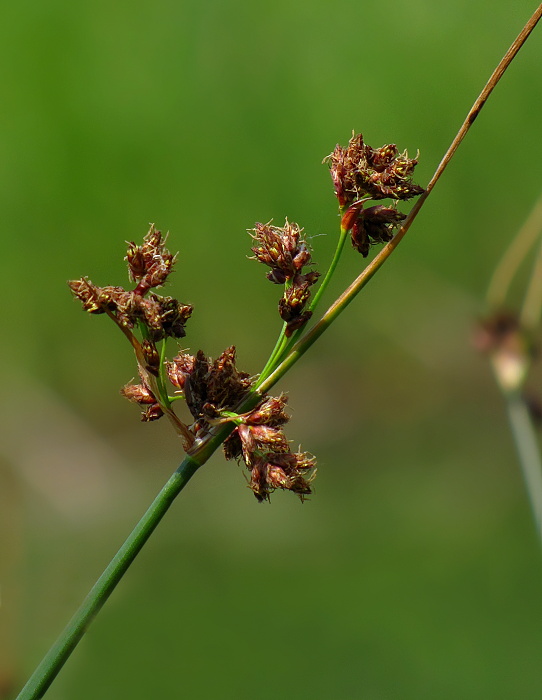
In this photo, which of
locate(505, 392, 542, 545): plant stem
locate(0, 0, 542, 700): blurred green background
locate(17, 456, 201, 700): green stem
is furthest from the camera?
locate(0, 0, 542, 700): blurred green background

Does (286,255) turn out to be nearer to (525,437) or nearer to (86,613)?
(86,613)

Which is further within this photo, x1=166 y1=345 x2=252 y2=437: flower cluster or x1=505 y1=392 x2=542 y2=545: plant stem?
x1=505 y1=392 x2=542 y2=545: plant stem

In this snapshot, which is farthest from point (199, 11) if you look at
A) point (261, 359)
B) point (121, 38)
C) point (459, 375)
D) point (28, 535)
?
point (28, 535)

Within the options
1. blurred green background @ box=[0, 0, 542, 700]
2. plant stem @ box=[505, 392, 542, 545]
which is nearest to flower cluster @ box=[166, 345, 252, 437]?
plant stem @ box=[505, 392, 542, 545]

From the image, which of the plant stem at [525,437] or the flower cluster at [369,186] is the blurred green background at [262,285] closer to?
the plant stem at [525,437]

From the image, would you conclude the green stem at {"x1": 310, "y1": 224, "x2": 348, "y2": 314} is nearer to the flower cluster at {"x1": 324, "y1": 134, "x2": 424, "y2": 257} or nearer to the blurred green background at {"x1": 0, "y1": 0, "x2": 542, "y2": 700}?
the flower cluster at {"x1": 324, "y1": 134, "x2": 424, "y2": 257}

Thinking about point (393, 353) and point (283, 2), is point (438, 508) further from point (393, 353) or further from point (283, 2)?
point (283, 2)
